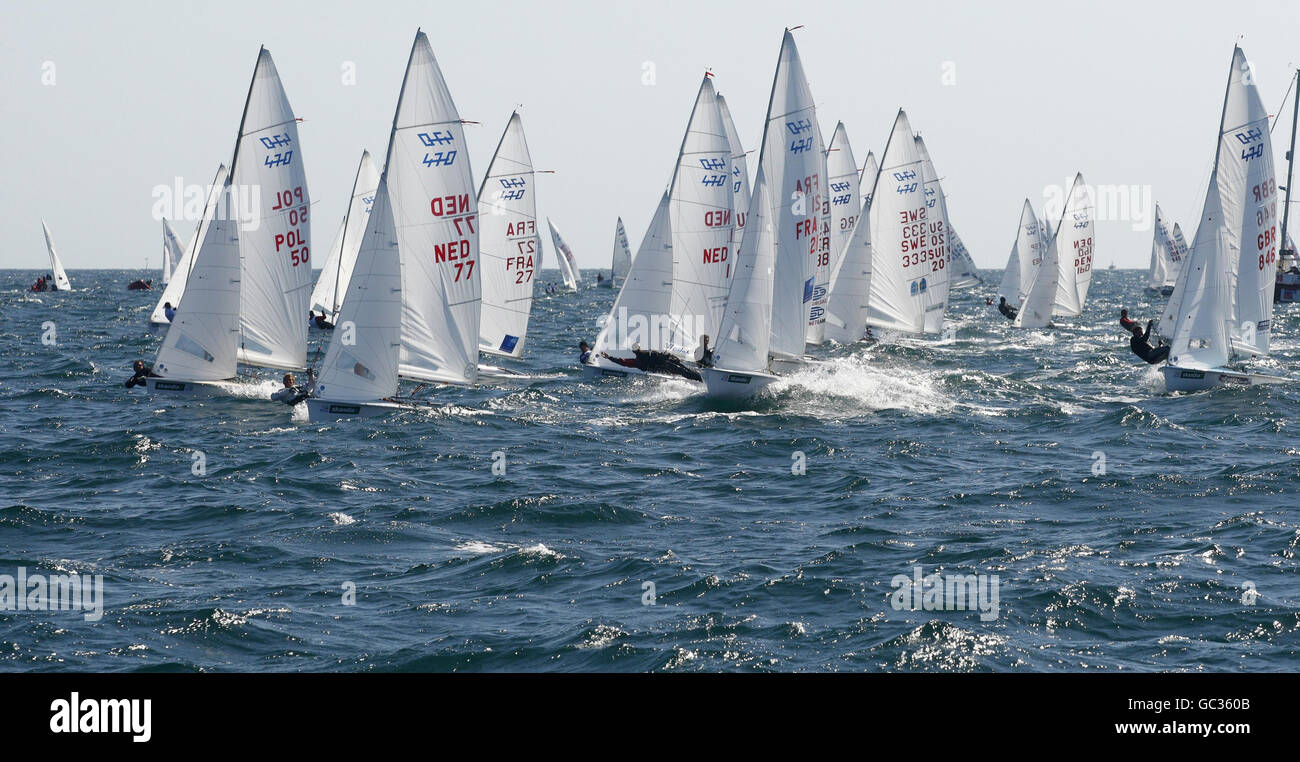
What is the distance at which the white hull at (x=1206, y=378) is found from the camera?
1236 inches

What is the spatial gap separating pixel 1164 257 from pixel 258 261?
92.9 m

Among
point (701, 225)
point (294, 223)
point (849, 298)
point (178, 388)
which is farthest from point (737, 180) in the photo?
point (178, 388)

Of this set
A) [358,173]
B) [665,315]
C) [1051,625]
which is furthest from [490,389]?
[1051,625]

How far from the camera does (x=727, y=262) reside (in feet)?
112

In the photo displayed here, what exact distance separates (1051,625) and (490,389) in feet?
74.2

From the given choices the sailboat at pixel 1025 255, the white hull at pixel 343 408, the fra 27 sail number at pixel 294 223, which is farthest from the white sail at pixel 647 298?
the sailboat at pixel 1025 255

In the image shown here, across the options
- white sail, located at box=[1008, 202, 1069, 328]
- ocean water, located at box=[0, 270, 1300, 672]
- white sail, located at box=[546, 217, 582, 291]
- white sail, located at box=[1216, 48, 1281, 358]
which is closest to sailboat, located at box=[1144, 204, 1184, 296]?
white sail, located at box=[1008, 202, 1069, 328]

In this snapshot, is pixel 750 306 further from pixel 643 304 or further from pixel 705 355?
pixel 643 304

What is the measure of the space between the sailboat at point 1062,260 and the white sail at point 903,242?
39.4 feet

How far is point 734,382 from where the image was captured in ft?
98.5

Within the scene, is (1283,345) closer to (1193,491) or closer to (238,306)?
(1193,491)

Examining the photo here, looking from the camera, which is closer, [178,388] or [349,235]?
[178,388]

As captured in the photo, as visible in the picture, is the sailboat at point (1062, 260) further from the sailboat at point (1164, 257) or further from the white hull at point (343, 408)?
the sailboat at point (1164, 257)
